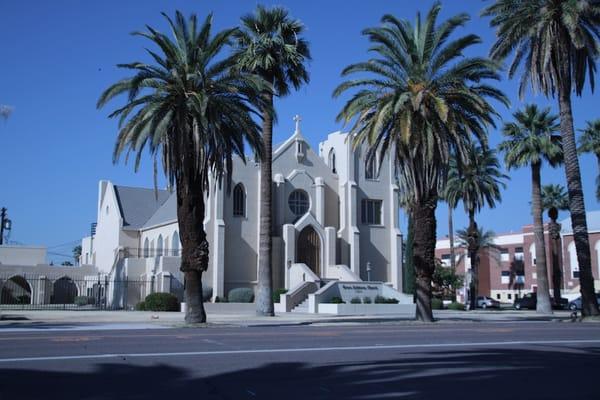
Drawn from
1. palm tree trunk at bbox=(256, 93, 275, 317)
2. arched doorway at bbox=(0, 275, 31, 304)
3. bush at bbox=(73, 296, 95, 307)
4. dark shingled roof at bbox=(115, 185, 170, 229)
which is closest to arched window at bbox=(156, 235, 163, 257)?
dark shingled roof at bbox=(115, 185, 170, 229)

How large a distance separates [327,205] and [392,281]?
8142 mm

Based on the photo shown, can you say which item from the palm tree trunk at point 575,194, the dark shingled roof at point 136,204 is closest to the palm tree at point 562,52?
the palm tree trunk at point 575,194

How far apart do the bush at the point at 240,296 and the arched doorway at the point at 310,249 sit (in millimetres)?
5790

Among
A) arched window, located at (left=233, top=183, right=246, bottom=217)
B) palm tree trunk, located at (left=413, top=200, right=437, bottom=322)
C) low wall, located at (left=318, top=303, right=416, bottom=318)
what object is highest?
arched window, located at (left=233, top=183, right=246, bottom=217)

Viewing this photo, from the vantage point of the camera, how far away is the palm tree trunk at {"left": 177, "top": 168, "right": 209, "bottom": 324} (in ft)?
83.6

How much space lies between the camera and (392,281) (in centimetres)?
5288

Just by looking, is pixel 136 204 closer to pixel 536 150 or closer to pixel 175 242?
pixel 175 242

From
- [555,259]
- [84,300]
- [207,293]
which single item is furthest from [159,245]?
[555,259]

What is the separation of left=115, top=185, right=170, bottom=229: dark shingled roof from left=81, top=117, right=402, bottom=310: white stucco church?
183 mm

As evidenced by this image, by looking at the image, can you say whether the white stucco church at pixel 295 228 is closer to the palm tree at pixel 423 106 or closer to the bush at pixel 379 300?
the bush at pixel 379 300

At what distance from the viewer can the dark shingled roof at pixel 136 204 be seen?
59.0m

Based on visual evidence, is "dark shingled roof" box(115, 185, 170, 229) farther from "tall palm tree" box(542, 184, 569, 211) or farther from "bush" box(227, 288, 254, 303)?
"tall palm tree" box(542, 184, 569, 211)

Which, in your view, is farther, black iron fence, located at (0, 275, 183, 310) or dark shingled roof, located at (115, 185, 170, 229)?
dark shingled roof, located at (115, 185, 170, 229)

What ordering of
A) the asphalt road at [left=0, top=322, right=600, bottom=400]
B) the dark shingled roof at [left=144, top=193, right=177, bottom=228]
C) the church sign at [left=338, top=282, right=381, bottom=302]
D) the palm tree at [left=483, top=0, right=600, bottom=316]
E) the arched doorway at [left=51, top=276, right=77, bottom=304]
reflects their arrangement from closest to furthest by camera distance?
the asphalt road at [left=0, top=322, right=600, bottom=400]
the palm tree at [left=483, top=0, right=600, bottom=316]
the church sign at [left=338, top=282, right=381, bottom=302]
the dark shingled roof at [left=144, top=193, right=177, bottom=228]
the arched doorway at [left=51, top=276, right=77, bottom=304]
